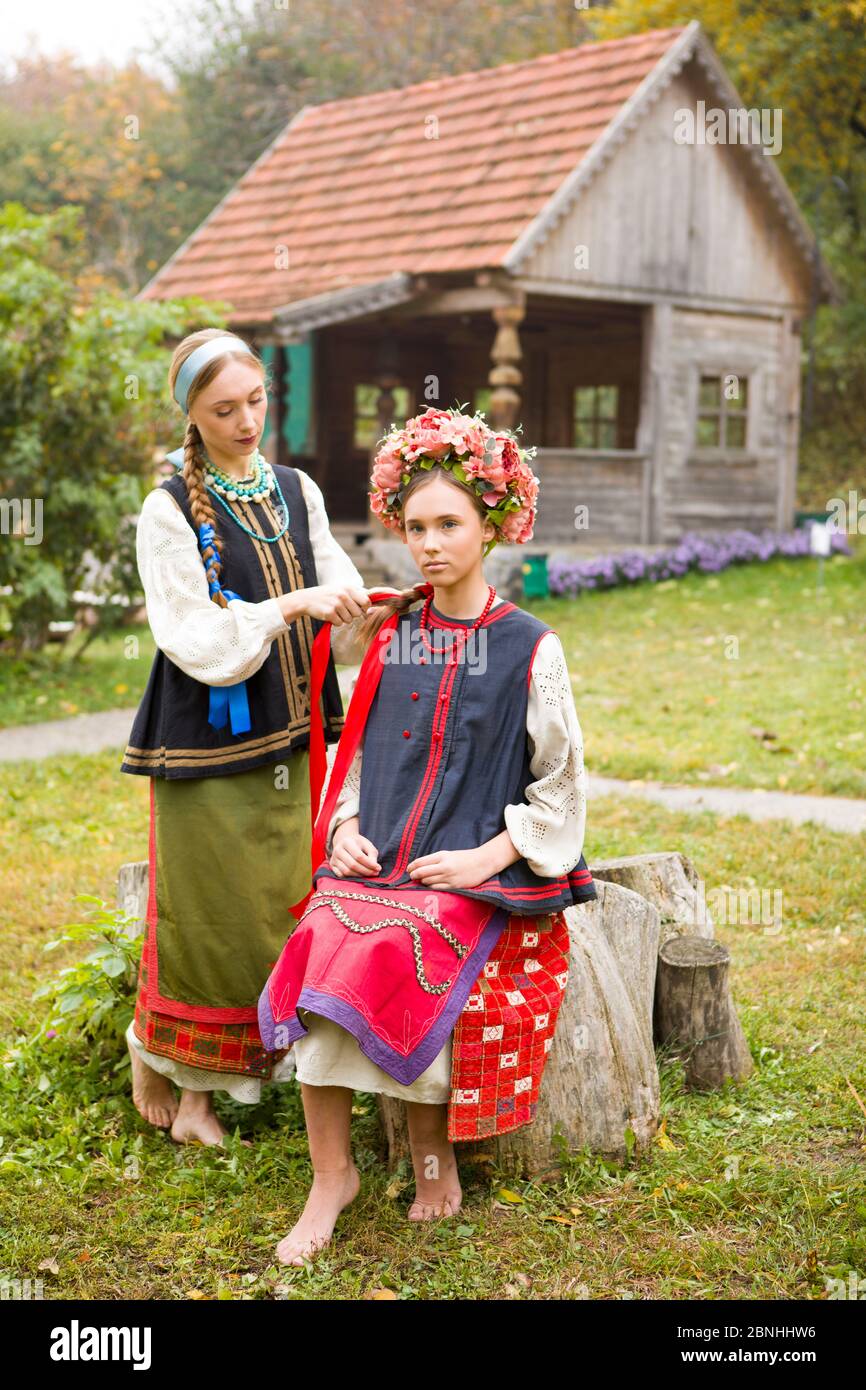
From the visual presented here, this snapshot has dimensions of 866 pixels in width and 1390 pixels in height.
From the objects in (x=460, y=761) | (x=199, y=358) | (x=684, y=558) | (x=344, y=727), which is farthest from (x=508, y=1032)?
(x=684, y=558)

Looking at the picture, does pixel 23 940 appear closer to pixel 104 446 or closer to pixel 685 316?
pixel 104 446

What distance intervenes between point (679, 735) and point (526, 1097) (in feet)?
15.7

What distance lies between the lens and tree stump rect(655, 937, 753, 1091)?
3744mm

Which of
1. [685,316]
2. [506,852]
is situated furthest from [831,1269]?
[685,316]

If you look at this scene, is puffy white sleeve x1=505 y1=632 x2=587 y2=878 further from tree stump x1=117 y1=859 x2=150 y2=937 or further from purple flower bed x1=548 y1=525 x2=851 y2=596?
purple flower bed x1=548 y1=525 x2=851 y2=596

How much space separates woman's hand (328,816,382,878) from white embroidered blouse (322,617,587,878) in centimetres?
31

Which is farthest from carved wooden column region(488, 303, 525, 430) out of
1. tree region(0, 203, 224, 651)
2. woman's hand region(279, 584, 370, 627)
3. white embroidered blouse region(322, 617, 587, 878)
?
white embroidered blouse region(322, 617, 587, 878)

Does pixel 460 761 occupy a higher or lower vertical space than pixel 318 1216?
higher

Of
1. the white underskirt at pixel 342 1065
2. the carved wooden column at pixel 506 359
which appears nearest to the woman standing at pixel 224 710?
the white underskirt at pixel 342 1065

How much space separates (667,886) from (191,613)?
1.65 metres

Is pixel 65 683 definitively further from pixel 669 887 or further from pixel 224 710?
pixel 224 710

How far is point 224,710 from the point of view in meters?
3.31

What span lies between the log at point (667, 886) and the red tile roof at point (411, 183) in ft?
31.7

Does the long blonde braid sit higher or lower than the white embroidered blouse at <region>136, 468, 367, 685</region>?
higher
